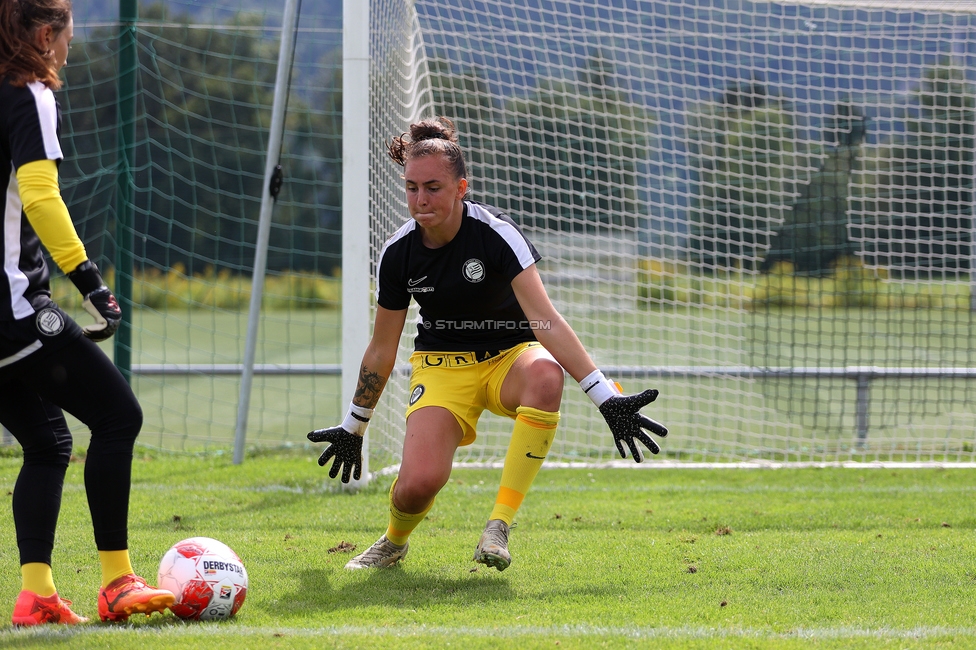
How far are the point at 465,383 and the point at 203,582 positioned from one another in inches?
54.6

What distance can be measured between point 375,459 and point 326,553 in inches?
101

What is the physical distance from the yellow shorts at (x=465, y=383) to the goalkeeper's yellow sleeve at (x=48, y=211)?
64.7 inches

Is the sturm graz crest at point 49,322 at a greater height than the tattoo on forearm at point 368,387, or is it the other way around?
the sturm graz crest at point 49,322

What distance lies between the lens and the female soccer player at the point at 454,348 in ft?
12.4

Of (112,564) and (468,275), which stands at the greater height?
(468,275)

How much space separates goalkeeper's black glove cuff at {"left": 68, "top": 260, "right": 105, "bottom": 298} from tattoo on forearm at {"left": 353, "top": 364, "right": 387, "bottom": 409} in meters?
1.41

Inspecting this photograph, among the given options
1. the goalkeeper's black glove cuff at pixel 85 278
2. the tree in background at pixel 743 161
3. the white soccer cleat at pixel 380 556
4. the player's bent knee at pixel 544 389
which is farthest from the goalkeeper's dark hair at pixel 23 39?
the tree in background at pixel 743 161

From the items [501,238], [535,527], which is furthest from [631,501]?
[501,238]

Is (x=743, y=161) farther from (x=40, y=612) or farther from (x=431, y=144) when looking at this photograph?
(x=40, y=612)

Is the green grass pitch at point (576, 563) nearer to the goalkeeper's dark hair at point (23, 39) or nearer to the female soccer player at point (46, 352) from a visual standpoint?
the female soccer player at point (46, 352)

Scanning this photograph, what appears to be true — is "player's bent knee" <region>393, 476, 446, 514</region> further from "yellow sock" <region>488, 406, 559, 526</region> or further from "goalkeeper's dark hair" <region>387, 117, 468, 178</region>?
"goalkeeper's dark hair" <region>387, 117, 468, 178</region>

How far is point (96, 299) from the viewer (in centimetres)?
276

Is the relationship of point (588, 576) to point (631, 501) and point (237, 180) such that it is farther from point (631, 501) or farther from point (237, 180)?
point (237, 180)

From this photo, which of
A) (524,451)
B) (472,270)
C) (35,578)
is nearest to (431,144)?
(472,270)
